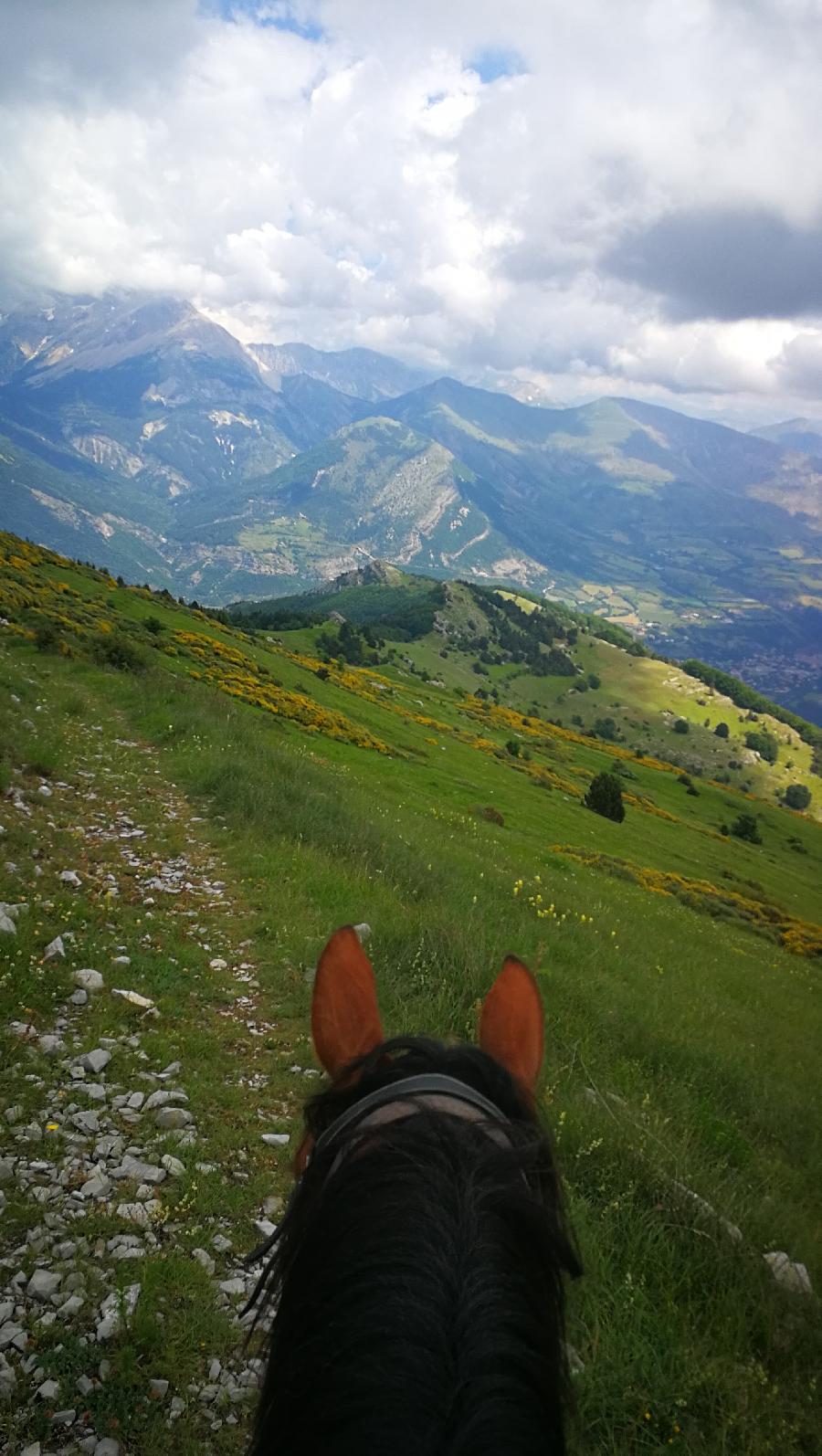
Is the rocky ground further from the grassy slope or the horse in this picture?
the horse

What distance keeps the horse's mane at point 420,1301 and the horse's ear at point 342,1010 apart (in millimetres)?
585

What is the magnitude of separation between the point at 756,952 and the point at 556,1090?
794 inches

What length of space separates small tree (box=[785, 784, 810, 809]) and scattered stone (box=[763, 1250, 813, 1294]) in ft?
591

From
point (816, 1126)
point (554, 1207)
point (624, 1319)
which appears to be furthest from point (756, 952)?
point (554, 1207)

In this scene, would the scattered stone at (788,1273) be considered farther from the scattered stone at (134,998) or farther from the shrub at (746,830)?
the shrub at (746,830)

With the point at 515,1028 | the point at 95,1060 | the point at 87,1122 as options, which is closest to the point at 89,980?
the point at 95,1060

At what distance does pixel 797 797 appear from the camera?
540 ft

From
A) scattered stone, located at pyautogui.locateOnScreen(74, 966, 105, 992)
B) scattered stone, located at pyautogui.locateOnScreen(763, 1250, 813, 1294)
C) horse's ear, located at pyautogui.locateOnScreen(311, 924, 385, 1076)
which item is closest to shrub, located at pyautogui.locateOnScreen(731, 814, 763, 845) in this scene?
scattered stone, located at pyautogui.locateOnScreen(763, 1250, 813, 1294)

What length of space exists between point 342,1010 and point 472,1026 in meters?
5.23

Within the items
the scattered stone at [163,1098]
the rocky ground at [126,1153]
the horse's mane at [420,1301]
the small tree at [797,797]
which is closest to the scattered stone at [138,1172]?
the rocky ground at [126,1153]

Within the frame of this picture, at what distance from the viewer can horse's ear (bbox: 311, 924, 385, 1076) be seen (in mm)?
2662

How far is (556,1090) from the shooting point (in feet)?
20.7

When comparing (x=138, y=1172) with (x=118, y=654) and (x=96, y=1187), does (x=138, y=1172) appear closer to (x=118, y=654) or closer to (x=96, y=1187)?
(x=96, y=1187)

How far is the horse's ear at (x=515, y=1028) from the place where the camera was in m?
2.75
